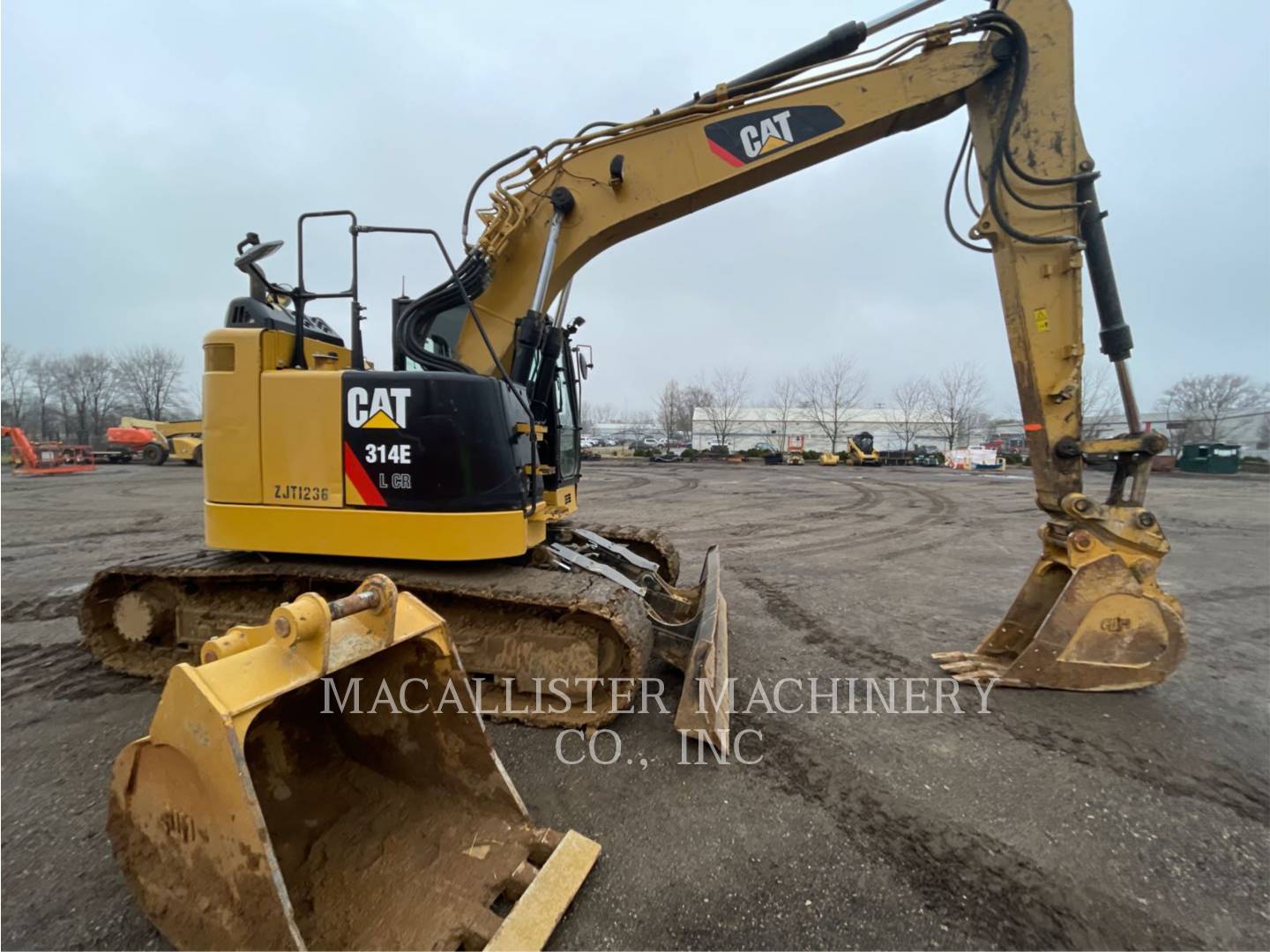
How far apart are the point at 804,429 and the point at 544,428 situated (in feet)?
203

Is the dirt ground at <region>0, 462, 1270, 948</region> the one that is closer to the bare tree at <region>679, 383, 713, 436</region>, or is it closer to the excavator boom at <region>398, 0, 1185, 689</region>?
the excavator boom at <region>398, 0, 1185, 689</region>

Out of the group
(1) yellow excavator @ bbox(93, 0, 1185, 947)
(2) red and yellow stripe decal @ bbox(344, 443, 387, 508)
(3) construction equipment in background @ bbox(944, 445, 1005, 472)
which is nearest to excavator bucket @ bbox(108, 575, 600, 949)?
(1) yellow excavator @ bbox(93, 0, 1185, 947)

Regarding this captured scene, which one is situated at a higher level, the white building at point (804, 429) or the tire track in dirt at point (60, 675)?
the white building at point (804, 429)

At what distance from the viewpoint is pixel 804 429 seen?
63375 mm

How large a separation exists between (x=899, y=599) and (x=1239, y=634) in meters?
2.66

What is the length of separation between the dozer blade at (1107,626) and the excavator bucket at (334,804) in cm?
316

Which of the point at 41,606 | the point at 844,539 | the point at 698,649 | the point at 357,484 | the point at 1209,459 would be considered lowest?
the point at 41,606

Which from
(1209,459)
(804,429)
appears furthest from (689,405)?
(1209,459)

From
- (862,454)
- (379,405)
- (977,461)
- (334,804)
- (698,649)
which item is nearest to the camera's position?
(334,804)

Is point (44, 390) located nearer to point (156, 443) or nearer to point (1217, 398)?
point (156, 443)

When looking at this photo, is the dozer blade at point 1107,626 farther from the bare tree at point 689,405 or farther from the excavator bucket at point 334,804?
the bare tree at point 689,405

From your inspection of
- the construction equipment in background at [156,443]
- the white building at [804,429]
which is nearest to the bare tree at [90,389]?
the construction equipment in background at [156,443]

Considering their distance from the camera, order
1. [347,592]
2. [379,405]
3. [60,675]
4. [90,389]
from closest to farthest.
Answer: [379,405] < [347,592] < [60,675] < [90,389]

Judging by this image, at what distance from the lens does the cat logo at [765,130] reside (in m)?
3.93
